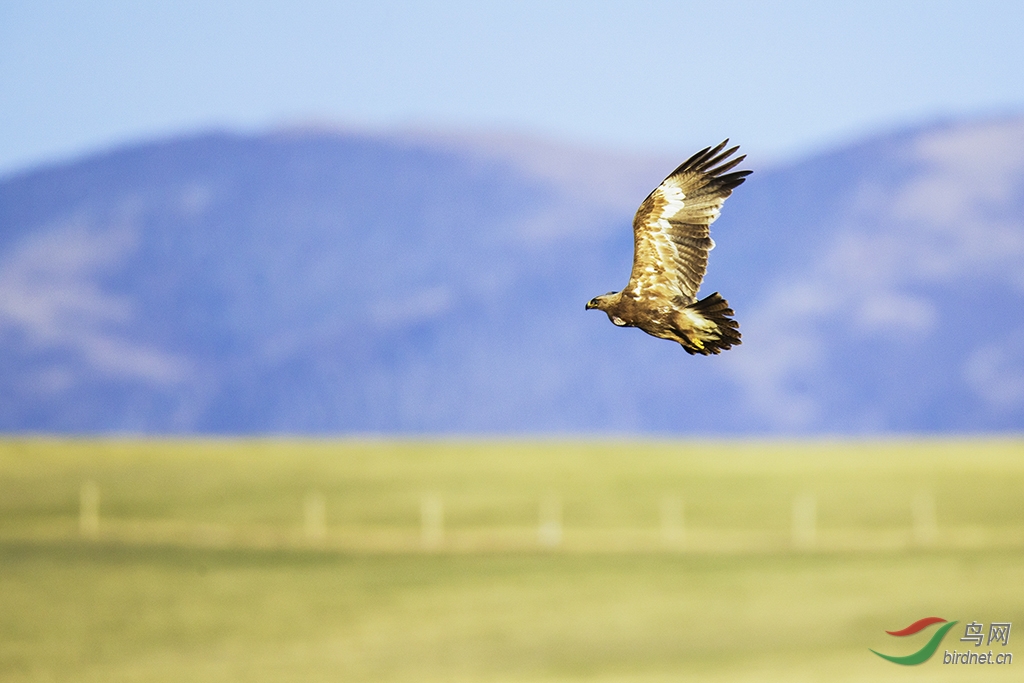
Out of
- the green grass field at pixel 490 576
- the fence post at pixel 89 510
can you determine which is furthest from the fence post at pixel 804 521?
the fence post at pixel 89 510

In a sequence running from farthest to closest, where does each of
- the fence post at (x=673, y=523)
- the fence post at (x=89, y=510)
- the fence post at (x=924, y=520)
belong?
the fence post at (x=89, y=510) → the fence post at (x=673, y=523) → the fence post at (x=924, y=520)

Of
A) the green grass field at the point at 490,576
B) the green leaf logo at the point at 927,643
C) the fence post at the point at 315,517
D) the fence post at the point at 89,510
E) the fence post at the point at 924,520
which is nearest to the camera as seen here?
the green grass field at the point at 490,576

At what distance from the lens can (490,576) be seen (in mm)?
61531

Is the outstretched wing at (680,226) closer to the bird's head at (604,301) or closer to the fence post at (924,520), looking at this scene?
the bird's head at (604,301)

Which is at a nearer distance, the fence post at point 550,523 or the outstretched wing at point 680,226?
the outstretched wing at point 680,226

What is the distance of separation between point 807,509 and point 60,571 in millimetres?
43099

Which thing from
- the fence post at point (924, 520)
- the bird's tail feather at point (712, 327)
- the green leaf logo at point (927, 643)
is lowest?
the green leaf logo at point (927, 643)

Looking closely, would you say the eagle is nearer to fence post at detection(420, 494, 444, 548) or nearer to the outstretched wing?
the outstretched wing

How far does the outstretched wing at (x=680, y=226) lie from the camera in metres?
5.69

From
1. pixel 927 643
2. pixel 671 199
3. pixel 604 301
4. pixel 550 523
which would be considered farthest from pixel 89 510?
pixel 604 301

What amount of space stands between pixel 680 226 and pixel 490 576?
5594 cm

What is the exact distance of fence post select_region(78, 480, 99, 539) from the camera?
71.9m

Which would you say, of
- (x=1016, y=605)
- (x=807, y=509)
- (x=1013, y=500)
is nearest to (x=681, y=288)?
(x=1016, y=605)

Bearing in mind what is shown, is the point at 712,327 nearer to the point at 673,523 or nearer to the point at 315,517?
the point at 315,517
